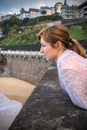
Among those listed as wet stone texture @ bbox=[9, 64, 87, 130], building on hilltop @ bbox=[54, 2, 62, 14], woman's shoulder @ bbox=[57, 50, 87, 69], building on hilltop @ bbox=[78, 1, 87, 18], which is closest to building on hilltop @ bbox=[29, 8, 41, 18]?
building on hilltop @ bbox=[54, 2, 62, 14]

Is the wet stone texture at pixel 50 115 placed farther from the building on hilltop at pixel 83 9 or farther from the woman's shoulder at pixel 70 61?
the building on hilltop at pixel 83 9

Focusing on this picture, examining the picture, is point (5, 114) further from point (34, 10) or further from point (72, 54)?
point (34, 10)

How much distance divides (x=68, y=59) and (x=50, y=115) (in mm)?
493

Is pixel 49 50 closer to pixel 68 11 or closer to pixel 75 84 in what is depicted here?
pixel 75 84

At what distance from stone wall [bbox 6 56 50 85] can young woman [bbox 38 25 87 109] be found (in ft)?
70.6

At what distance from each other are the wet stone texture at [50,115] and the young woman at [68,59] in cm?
14

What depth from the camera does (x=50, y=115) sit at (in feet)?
8.87

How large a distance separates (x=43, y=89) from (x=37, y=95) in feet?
1.23

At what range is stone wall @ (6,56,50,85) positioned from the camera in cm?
2625

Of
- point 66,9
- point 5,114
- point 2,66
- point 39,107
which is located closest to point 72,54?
point 39,107

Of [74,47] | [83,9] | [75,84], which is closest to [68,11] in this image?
[83,9]

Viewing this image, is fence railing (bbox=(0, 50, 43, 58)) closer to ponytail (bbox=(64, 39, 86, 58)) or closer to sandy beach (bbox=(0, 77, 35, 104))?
sandy beach (bbox=(0, 77, 35, 104))

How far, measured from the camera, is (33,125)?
2.46 m

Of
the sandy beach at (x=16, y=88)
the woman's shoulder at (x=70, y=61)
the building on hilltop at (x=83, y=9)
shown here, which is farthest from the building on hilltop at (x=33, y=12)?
the woman's shoulder at (x=70, y=61)
